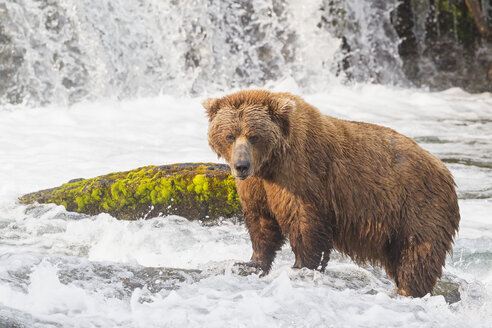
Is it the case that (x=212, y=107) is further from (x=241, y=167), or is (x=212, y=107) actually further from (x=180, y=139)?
(x=180, y=139)

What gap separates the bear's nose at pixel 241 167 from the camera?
4504 mm

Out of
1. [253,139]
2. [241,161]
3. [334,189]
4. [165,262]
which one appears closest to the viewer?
[241,161]

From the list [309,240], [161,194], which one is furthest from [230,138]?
[161,194]

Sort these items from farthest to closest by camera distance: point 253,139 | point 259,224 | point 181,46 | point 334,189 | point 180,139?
point 181,46 → point 180,139 → point 259,224 → point 334,189 → point 253,139

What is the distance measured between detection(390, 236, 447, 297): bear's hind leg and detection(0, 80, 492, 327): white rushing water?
148 millimetres

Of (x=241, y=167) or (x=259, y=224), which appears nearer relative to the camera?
(x=241, y=167)

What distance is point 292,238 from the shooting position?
488cm

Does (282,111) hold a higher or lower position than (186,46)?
higher

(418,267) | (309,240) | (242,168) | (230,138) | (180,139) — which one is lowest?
(180,139)

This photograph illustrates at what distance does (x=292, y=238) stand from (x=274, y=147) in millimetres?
654

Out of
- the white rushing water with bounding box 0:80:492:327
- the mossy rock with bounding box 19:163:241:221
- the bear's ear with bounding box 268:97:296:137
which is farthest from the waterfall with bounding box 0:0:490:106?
the bear's ear with bounding box 268:97:296:137

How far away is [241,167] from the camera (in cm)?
452

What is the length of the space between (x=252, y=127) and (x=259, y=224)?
808mm

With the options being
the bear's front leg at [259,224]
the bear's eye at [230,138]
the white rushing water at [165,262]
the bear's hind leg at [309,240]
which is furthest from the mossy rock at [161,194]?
the bear's eye at [230,138]
